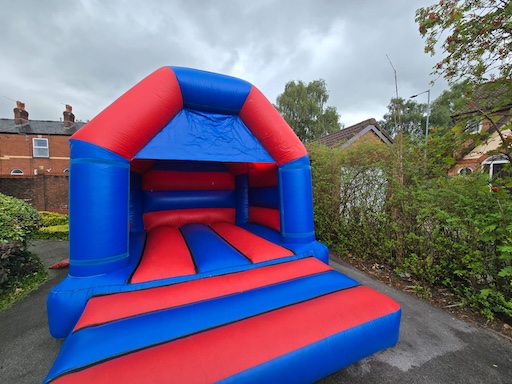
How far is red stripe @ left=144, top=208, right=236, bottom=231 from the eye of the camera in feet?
11.2

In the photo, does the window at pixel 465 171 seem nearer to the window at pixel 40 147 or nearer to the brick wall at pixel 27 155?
the brick wall at pixel 27 155

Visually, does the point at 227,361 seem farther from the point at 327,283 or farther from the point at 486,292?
the point at 486,292

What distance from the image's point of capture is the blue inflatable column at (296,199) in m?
2.39

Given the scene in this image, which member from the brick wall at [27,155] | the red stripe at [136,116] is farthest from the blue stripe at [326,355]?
the brick wall at [27,155]

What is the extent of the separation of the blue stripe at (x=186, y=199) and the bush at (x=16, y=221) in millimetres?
1374

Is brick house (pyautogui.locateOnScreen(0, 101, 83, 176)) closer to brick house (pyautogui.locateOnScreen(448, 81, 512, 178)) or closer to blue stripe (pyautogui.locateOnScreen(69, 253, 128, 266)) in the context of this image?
blue stripe (pyautogui.locateOnScreen(69, 253, 128, 266))

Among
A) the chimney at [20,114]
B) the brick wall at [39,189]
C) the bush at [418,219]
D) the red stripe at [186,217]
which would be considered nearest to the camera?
the bush at [418,219]

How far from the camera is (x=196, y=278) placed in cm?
174

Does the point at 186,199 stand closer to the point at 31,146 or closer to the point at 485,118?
the point at 485,118

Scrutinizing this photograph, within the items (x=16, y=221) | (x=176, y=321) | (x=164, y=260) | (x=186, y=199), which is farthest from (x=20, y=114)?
(x=176, y=321)

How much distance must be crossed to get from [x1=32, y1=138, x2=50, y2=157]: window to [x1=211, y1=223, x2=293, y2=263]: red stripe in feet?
58.9

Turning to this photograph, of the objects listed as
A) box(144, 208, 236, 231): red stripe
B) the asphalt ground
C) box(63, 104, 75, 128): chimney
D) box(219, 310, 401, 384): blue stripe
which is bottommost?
the asphalt ground

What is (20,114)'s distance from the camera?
1499 cm

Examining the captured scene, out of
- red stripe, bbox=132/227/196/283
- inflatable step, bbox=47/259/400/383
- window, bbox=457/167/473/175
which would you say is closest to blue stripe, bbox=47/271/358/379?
inflatable step, bbox=47/259/400/383
